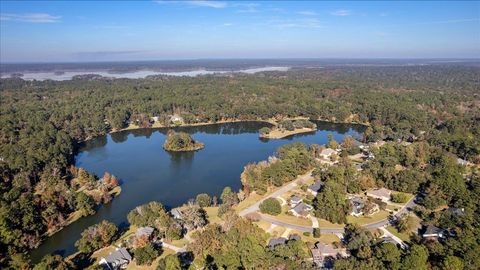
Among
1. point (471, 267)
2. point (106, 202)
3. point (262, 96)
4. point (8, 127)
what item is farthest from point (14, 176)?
point (262, 96)

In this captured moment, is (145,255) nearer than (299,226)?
Yes

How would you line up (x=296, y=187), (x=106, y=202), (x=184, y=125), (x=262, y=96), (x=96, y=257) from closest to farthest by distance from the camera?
(x=96, y=257)
(x=106, y=202)
(x=296, y=187)
(x=184, y=125)
(x=262, y=96)

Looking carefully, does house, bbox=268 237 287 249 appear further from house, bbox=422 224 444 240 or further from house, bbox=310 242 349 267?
house, bbox=422 224 444 240

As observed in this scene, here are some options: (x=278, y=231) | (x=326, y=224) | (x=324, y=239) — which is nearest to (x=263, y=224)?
(x=278, y=231)

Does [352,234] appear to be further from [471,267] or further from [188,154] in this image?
[188,154]

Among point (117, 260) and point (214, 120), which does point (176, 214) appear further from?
point (214, 120)

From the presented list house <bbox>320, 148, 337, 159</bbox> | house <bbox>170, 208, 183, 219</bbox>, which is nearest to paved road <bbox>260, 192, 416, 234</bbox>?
house <bbox>170, 208, 183, 219</bbox>

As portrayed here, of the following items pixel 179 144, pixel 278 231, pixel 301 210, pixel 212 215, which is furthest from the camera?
pixel 179 144
